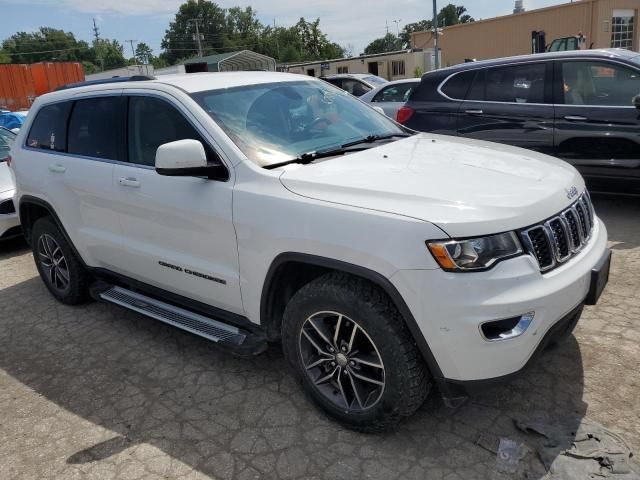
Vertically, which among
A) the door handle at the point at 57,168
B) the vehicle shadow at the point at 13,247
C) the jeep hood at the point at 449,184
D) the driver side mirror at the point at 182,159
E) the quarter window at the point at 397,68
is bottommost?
the vehicle shadow at the point at 13,247

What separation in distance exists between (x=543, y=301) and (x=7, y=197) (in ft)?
20.4

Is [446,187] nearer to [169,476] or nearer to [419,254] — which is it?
[419,254]

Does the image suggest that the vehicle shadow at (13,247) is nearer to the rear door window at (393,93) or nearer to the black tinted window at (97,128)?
the black tinted window at (97,128)

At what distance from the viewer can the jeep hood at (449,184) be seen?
2.38 metres

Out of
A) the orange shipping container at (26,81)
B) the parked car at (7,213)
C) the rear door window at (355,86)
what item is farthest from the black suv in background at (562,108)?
the orange shipping container at (26,81)

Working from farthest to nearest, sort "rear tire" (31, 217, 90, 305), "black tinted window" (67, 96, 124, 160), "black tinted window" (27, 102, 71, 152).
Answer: "rear tire" (31, 217, 90, 305) < "black tinted window" (27, 102, 71, 152) < "black tinted window" (67, 96, 124, 160)

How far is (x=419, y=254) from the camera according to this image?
2.31 m

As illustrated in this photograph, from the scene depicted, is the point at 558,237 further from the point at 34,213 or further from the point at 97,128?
the point at 34,213

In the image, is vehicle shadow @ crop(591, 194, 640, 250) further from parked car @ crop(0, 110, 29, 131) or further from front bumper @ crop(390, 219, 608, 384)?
parked car @ crop(0, 110, 29, 131)

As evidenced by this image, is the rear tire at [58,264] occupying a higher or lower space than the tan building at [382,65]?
lower

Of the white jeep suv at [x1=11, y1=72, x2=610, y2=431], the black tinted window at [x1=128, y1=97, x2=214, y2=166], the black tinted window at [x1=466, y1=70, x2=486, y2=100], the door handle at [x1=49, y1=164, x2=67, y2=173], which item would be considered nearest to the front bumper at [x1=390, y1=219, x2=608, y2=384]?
the white jeep suv at [x1=11, y1=72, x2=610, y2=431]

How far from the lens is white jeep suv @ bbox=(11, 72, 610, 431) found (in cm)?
234

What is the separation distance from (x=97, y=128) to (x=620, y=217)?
5.08 m

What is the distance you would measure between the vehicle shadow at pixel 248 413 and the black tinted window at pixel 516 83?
342cm
